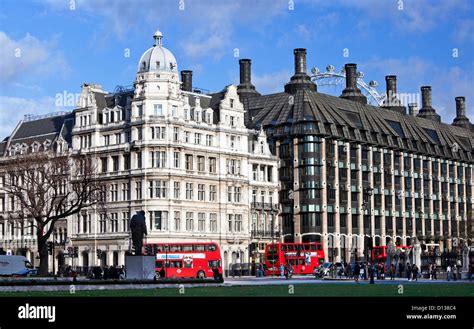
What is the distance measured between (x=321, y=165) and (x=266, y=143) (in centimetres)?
776

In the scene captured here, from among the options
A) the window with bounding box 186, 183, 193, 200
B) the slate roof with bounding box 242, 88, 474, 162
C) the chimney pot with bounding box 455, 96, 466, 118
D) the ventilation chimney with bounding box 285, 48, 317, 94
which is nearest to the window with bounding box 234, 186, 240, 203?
the window with bounding box 186, 183, 193, 200

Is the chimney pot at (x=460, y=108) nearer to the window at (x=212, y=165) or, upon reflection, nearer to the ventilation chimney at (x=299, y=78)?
the ventilation chimney at (x=299, y=78)

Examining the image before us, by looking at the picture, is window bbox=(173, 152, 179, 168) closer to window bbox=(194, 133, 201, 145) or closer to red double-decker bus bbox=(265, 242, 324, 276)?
window bbox=(194, 133, 201, 145)

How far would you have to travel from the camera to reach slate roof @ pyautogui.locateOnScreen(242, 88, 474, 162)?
120637 millimetres

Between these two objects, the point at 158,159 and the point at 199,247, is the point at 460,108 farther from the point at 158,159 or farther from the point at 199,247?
the point at 199,247

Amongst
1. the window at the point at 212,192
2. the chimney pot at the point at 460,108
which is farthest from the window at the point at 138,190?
the chimney pot at the point at 460,108

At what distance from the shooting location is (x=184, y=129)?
106125 millimetres

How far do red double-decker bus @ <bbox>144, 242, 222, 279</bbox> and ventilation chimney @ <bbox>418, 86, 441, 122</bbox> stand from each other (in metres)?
78.4

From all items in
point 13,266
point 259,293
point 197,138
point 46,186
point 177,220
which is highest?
point 197,138

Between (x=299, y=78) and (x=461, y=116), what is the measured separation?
4661 cm

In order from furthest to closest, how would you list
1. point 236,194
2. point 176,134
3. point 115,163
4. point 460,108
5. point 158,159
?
point 460,108 < point 236,194 < point 115,163 < point 176,134 < point 158,159

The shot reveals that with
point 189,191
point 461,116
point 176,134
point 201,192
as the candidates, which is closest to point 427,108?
point 461,116

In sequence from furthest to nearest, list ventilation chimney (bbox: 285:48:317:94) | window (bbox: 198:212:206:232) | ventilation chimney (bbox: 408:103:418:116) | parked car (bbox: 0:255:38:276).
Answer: ventilation chimney (bbox: 408:103:418:116) → ventilation chimney (bbox: 285:48:317:94) → window (bbox: 198:212:206:232) → parked car (bbox: 0:255:38:276)

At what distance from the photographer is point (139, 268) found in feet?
200
